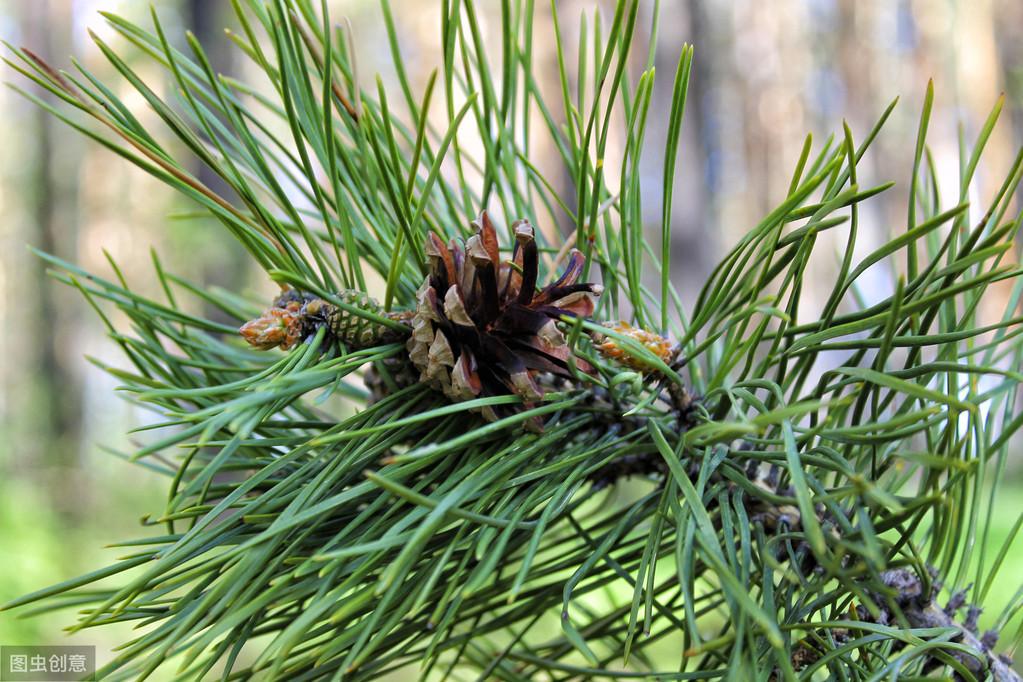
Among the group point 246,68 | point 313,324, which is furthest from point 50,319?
point 313,324

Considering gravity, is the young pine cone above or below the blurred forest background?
below

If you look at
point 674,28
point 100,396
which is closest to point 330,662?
point 674,28

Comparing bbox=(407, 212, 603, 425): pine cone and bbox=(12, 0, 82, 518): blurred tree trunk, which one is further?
bbox=(12, 0, 82, 518): blurred tree trunk

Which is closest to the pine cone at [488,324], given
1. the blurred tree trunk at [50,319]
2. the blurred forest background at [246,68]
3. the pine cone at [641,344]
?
the pine cone at [641,344]

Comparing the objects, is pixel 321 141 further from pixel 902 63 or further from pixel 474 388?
pixel 902 63

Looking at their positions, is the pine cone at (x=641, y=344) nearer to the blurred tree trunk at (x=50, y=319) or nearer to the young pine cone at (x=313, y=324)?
the young pine cone at (x=313, y=324)

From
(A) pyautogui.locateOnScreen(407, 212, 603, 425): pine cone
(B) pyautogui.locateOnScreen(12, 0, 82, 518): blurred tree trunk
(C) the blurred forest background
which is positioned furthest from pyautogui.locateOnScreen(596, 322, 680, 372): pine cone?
(B) pyautogui.locateOnScreen(12, 0, 82, 518): blurred tree trunk

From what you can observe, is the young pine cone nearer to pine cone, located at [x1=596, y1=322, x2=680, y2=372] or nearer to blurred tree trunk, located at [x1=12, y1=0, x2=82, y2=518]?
pine cone, located at [x1=596, y1=322, x2=680, y2=372]
